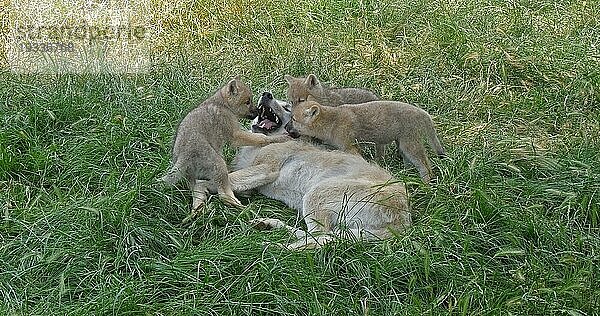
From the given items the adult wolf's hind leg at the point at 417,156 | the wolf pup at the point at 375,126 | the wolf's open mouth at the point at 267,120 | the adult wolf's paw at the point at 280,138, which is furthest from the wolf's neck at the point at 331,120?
the wolf's open mouth at the point at 267,120

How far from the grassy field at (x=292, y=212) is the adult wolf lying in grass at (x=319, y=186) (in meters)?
0.14

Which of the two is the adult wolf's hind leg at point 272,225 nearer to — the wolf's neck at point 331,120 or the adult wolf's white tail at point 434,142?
the wolf's neck at point 331,120

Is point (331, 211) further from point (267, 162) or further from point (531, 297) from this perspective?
point (531, 297)

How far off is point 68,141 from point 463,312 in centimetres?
344

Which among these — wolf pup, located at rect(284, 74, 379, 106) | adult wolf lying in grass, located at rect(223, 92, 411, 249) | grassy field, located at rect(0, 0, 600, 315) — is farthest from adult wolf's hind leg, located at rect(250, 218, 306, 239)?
wolf pup, located at rect(284, 74, 379, 106)

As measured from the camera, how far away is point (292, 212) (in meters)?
5.55

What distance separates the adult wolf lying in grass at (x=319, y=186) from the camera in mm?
4887

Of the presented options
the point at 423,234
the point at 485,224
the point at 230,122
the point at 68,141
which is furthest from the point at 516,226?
the point at 68,141

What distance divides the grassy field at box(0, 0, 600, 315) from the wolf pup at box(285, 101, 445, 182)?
191 mm

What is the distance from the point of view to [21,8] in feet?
29.8

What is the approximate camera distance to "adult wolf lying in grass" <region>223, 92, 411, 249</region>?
489 centimetres

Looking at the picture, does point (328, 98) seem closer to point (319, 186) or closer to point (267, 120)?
point (267, 120)

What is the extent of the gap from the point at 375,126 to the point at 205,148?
48.0 inches

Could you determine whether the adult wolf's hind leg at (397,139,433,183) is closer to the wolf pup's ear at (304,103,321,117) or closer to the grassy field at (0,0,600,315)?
the grassy field at (0,0,600,315)
